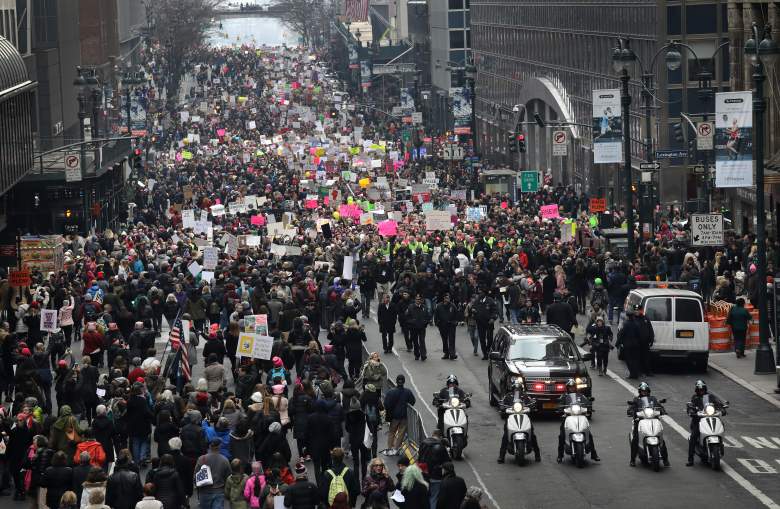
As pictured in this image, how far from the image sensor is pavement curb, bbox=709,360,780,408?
31.4m

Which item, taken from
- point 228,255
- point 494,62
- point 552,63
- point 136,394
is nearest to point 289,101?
point 494,62

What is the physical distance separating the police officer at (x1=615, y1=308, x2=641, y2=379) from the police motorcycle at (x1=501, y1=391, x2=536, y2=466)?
7555mm

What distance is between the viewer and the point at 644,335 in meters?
33.4

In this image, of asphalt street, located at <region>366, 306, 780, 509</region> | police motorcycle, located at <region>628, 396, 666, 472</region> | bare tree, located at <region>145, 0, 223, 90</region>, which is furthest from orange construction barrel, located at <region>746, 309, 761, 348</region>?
bare tree, located at <region>145, 0, 223, 90</region>

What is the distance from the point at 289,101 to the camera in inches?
5891

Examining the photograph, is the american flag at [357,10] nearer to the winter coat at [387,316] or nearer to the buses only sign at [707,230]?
the buses only sign at [707,230]

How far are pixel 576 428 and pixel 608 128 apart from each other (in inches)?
1142

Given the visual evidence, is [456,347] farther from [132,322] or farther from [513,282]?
[132,322]

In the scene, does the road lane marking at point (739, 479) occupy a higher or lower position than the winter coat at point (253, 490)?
lower

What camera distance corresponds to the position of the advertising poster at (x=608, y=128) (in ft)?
175

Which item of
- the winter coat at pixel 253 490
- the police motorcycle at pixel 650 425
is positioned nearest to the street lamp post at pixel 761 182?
the police motorcycle at pixel 650 425

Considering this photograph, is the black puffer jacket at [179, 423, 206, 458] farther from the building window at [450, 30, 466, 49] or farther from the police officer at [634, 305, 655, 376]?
the building window at [450, 30, 466, 49]

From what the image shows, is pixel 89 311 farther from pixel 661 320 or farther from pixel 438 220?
pixel 438 220

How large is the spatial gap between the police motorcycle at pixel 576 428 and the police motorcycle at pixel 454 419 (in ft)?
5.00
